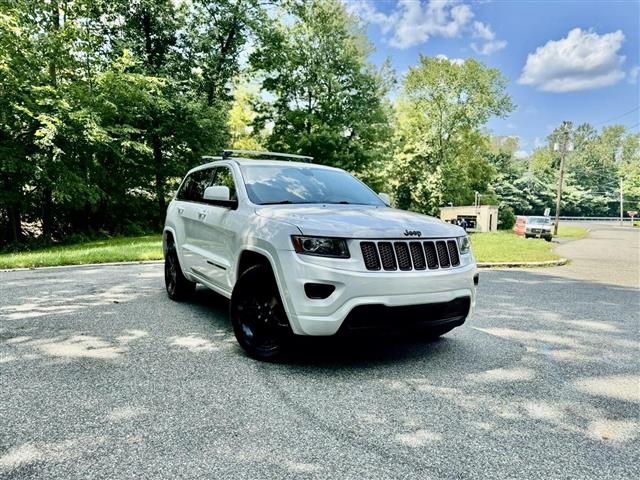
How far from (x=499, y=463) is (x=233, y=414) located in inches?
64.0

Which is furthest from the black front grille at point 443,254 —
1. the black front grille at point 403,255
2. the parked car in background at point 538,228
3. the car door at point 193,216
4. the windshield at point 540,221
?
the windshield at point 540,221

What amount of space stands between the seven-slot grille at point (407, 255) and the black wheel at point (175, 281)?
3502 millimetres

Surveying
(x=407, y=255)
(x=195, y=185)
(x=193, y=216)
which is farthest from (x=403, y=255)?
(x=195, y=185)

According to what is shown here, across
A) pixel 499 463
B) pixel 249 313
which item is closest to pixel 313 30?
pixel 249 313

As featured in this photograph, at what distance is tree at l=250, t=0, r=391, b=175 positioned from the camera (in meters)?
26.8

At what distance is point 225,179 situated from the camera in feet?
17.6

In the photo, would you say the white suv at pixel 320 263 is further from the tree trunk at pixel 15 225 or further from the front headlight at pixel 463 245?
the tree trunk at pixel 15 225

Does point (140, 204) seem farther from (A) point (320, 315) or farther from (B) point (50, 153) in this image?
(A) point (320, 315)

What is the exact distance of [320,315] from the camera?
3.44m

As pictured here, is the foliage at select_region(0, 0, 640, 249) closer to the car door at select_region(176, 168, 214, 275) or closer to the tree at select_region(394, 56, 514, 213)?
the tree at select_region(394, 56, 514, 213)

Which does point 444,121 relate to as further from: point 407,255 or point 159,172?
point 407,255

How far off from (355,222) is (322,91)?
2573cm

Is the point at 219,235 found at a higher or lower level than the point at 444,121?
lower

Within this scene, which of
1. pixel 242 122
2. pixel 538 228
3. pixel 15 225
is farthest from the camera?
pixel 242 122
